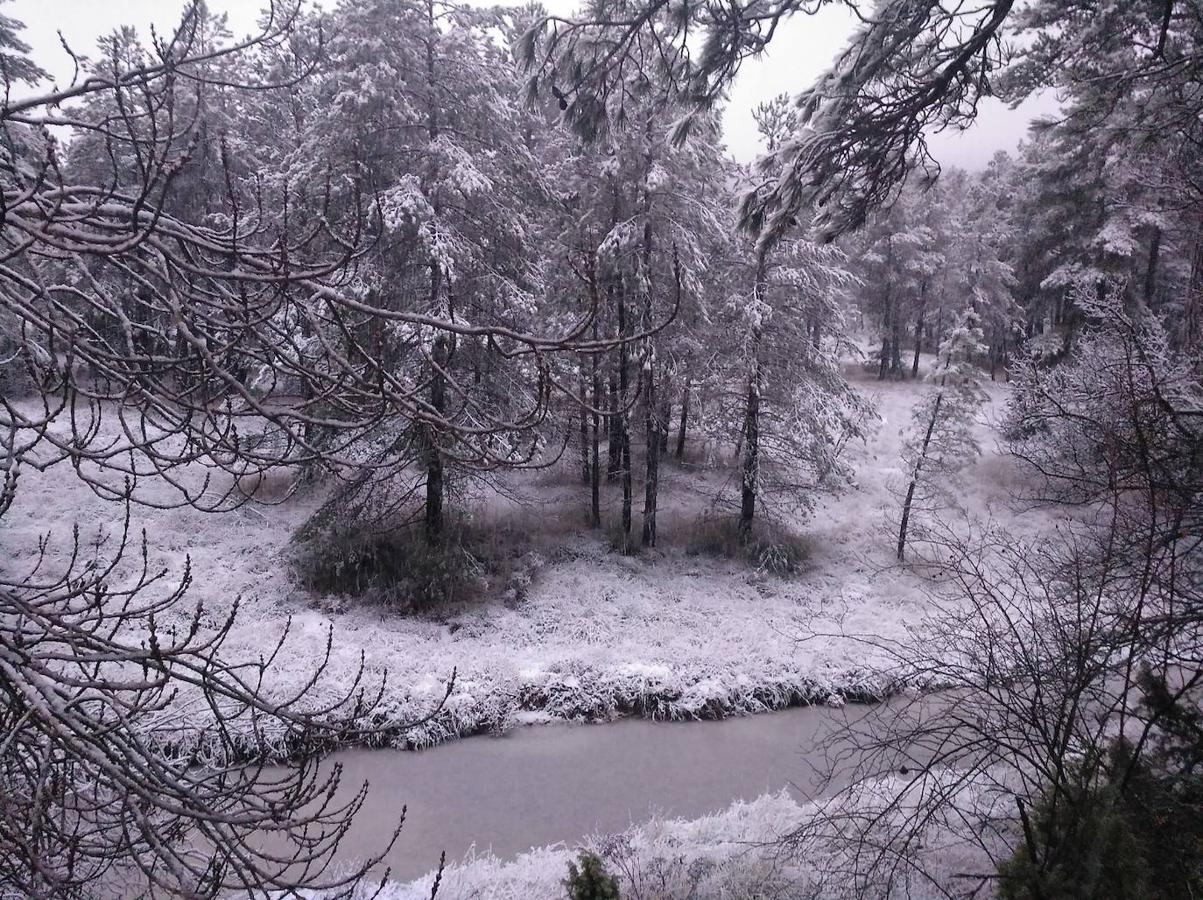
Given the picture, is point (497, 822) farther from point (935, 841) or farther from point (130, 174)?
point (130, 174)

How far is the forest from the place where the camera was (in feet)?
10.1

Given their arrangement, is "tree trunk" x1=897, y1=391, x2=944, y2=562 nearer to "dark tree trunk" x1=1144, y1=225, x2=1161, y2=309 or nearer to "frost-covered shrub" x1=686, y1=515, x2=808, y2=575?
"frost-covered shrub" x1=686, y1=515, x2=808, y2=575

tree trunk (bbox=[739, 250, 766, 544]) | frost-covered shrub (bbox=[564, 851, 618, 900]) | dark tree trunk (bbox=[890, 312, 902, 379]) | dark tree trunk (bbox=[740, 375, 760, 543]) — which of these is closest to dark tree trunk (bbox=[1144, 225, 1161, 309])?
tree trunk (bbox=[739, 250, 766, 544])

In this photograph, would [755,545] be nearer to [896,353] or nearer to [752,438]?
[752,438]

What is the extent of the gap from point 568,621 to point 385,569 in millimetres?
3700

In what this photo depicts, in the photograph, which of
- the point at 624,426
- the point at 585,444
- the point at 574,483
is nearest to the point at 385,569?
the point at 624,426

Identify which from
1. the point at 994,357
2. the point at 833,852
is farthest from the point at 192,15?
the point at 994,357

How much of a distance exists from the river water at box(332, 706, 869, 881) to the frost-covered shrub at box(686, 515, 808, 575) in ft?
14.8

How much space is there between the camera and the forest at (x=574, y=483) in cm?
307

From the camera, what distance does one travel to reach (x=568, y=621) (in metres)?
13.1

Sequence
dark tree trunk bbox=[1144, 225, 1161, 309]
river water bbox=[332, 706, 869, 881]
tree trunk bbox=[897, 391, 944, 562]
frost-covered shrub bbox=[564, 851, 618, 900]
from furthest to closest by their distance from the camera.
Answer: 1. tree trunk bbox=[897, 391, 944, 562]
2. dark tree trunk bbox=[1144, 225, 1161, 309]
3. river water bbox=[332, 706, 869, 881]
4. frost-covered shrub bbox=[564, 851, 618, 900]

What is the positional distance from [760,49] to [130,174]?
2158cm

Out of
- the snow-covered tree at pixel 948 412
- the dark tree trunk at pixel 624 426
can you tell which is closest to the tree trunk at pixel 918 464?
the snow-covered tree at pixel 948 412

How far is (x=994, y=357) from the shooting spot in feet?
103
